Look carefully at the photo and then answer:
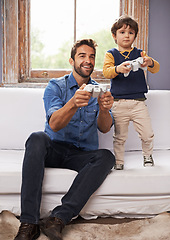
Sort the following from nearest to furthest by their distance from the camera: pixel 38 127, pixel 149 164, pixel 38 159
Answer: pixel 38 159 → pixel 149 164 → pixel 38 127

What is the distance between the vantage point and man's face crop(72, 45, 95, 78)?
1950mm

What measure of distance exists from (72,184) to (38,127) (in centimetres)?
74

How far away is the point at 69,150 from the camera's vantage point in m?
1.90

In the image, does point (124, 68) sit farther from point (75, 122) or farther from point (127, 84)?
point (75, 122)

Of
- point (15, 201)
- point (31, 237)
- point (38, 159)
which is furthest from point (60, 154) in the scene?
point (31, 237)

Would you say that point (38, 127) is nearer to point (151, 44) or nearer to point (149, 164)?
point (149, 164)

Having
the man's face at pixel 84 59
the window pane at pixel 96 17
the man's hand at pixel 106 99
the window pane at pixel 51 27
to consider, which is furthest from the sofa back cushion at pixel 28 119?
the window pane at pixel 96 17

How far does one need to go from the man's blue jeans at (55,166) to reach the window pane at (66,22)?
1560mm

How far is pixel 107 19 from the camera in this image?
3.16m

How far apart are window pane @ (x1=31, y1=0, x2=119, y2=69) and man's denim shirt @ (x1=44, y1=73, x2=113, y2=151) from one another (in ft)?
3.94

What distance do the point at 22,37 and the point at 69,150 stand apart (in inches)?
60.4

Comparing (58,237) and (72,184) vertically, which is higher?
(72,184)

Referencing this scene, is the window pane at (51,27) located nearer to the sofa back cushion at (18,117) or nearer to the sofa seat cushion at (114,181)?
the sofa back cushion at (18,117)

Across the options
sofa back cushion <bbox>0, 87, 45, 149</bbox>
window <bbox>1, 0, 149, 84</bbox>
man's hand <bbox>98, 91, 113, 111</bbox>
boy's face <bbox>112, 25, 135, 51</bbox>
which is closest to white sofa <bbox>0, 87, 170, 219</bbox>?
sofa back cushion <bbox>0, 87, 45, 149</bbox>
